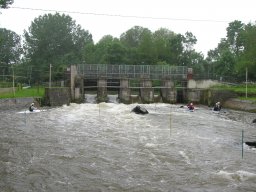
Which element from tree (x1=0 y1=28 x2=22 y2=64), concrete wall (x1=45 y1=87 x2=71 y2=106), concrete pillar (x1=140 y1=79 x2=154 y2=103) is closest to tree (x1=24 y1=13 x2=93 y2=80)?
tree (x1=0 y1=28 x2=22 y2=64)

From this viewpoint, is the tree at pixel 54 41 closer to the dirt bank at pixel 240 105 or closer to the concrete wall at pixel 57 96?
the concrete wall at pixel 57 96

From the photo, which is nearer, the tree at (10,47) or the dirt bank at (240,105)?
the dirt bank at (240,105)

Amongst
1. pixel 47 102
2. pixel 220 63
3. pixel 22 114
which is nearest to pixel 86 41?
pixel 220 63

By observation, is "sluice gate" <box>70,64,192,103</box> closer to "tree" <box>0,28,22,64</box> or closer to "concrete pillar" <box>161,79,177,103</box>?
"concrete pillar" <box>161,79,177,103</box>

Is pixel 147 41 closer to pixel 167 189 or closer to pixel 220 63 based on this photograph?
pixel 220 63

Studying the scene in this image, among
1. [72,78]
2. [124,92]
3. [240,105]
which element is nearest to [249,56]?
[240,105]

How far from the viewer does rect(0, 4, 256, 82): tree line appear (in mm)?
90938

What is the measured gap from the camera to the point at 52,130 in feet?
94.8

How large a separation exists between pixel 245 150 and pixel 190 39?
8246cm

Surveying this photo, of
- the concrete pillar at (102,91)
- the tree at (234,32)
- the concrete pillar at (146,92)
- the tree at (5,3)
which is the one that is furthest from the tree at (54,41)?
the tree at (5,3)

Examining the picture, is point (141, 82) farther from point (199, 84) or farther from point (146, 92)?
point (199, 84)

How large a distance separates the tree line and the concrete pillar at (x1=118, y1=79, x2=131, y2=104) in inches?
761

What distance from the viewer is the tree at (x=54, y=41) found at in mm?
112469

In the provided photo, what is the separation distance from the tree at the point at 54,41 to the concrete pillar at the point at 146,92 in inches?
1953
